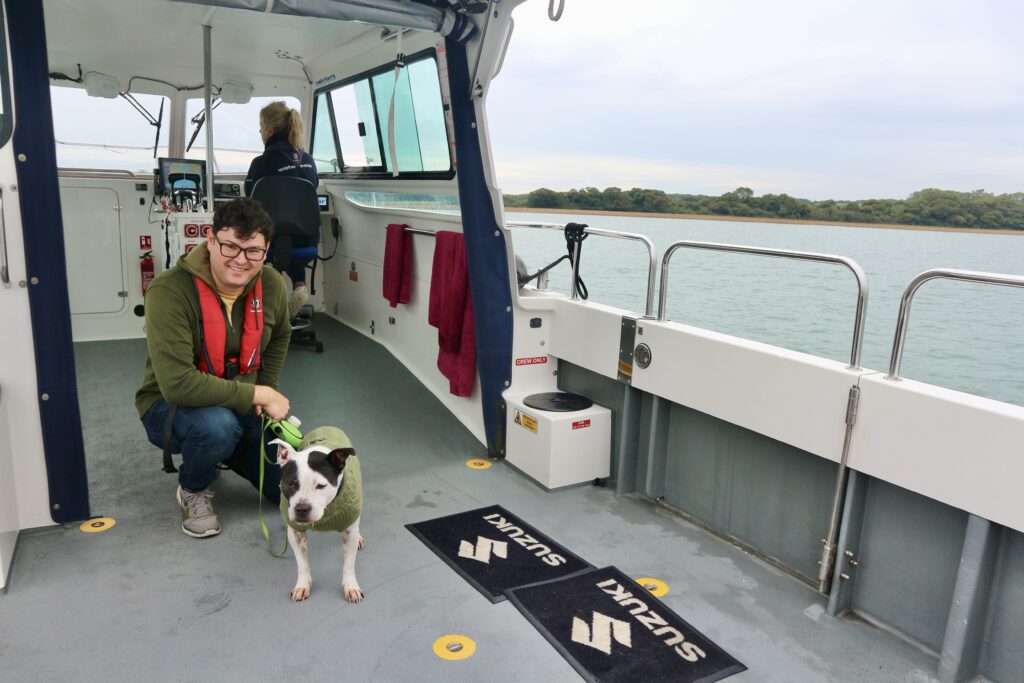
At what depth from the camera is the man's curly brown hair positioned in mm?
2369

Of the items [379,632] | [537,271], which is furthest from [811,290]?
[379,632]

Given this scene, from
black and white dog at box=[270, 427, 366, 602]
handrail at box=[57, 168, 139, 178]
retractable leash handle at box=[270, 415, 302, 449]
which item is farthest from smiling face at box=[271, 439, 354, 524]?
handrail at box=[57, 168, 139, 178]

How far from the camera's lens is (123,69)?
545 centimetres

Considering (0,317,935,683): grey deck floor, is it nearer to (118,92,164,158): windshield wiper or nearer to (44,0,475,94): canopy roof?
(44,0,475,94): canopy roof

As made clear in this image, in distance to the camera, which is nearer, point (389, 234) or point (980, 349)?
point (980, 349)

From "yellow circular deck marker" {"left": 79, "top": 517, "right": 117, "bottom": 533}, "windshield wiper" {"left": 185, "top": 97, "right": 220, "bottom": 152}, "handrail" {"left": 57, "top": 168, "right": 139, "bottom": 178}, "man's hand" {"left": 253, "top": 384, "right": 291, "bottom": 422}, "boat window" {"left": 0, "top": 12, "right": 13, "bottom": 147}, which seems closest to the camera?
"boat window" {"left": 0, "top": 12, "right": 13, "bottom": 147}

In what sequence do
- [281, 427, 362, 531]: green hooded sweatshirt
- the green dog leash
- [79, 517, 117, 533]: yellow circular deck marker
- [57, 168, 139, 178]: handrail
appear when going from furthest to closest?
[57, 168, 139, 178]: handrail
[79, 517, 117, 533]: yellow circular deck marker
the green dog leash
[281, 427, 362, 531]: green hooded sweatshirt

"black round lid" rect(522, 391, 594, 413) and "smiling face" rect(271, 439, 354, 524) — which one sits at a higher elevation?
"smiling face" rect(271, 439, 354, 524)

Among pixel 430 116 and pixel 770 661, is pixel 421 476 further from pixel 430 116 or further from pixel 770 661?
pixel 430 116

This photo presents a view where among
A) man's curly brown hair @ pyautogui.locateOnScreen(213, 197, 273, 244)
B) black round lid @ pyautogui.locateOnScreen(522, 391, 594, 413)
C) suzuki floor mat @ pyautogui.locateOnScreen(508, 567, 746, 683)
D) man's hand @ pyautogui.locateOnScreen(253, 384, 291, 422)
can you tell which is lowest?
suzuki floor mat @ pyautogui.locateOnScreen(508, 567, 746, 683)

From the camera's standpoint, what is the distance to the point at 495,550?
274 cm

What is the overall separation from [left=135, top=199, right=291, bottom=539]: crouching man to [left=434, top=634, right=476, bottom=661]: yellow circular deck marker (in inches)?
38.3

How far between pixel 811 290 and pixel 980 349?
3.52ft

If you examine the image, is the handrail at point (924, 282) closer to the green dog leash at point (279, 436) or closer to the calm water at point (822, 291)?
the calm water at point (822, 291)
